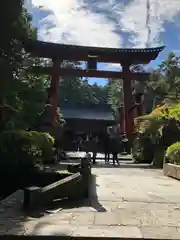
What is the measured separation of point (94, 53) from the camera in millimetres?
25312

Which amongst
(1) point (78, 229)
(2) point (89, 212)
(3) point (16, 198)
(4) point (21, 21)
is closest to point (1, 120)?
(4) point (21, 21)

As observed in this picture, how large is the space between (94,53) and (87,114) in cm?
1569

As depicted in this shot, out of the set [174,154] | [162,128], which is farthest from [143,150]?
[174,154]

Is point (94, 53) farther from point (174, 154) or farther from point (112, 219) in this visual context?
point (112, 219)

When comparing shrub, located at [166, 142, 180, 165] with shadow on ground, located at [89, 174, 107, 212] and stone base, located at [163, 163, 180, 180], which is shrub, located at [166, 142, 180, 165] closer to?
stone base, located at [163, 163, 180, 180]

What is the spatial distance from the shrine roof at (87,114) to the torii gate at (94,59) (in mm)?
11994

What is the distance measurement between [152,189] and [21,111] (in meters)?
9.57

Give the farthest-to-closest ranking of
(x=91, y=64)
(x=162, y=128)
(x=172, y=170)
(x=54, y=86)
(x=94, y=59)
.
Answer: (x=91, y=64)
(x=54, y=86)
(x=94, y=59)
(x=162, y=128)
(x=172, y=170)

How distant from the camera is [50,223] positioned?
4352 millimetres

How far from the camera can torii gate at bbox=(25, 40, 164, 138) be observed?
24.9 metres

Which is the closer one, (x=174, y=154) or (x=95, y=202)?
(x=95, y=202)

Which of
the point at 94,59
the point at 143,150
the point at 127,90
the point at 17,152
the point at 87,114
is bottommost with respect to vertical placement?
the point at 143,150

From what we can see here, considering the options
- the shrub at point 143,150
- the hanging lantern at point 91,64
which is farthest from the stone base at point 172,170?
the hanging lantern at point 91,64

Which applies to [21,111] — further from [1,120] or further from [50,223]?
[50,223]
